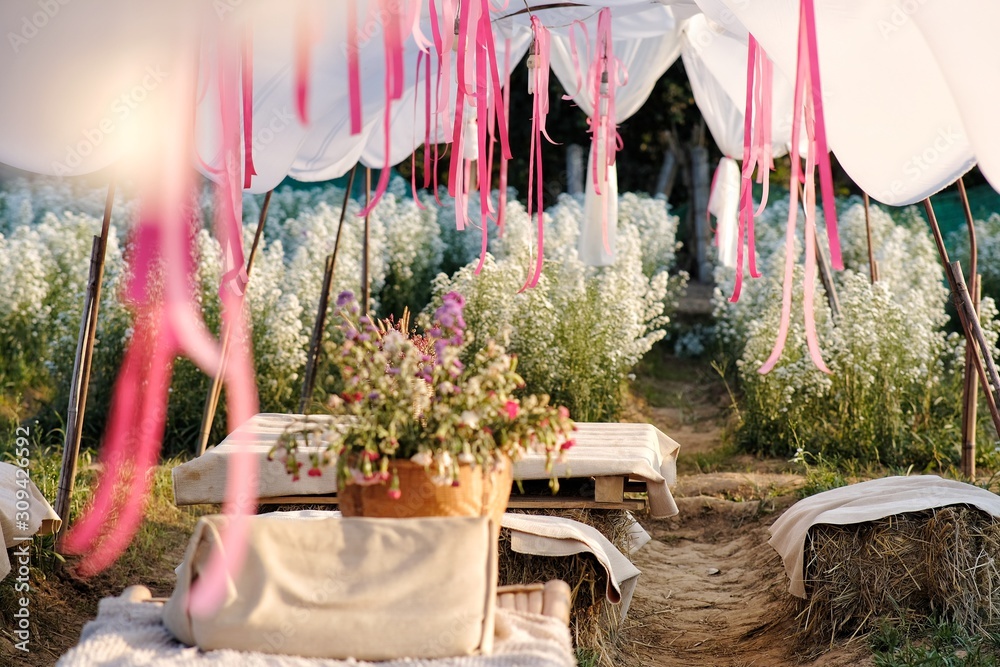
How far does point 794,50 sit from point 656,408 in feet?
14.6

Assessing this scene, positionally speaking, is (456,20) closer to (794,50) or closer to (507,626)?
(794,50)

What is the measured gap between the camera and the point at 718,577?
434 cm

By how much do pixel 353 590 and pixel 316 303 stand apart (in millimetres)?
4917

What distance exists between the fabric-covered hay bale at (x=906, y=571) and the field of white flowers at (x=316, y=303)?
2.59m

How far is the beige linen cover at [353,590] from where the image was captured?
178cm

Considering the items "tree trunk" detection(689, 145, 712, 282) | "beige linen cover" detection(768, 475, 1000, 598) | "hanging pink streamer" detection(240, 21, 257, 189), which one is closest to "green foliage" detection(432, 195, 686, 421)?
"beige linen cover" detection(768, 475, 1000, 598)

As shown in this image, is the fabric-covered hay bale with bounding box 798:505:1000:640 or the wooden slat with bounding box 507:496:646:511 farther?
the wooden slat with bounding box 507:496:646:511

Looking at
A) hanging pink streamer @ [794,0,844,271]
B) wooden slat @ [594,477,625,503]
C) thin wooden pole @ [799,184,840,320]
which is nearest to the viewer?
hanging pink streamer @ [794,0,844,271]

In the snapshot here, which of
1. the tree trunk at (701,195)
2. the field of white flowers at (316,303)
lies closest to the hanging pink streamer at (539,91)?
the field of white flowers at (316,303)

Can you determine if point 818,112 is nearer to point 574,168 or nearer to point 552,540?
point 552,540

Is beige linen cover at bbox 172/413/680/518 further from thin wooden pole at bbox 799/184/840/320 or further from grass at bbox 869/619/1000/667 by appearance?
thin wooden pole at bbox 799/184/840/320

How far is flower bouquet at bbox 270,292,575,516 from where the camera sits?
1.92 m

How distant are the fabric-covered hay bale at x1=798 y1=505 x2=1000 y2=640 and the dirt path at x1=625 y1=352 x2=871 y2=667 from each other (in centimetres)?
13

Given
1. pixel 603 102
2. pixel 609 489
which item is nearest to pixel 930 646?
pixel 609 489
